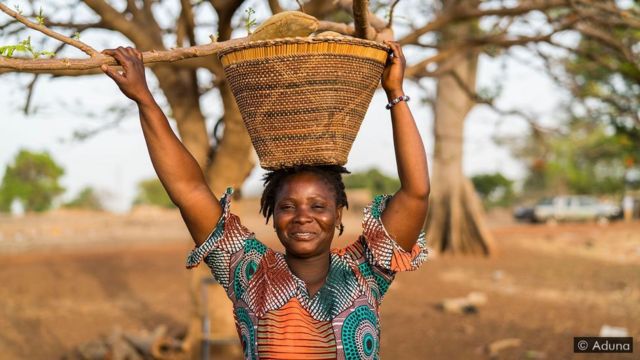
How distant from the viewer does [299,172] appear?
232cm

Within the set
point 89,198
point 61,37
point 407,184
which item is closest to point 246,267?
point 407,184

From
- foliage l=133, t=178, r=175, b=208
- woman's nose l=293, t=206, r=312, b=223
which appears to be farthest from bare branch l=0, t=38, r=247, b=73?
foliage l=133, t=178, r=175, b=208

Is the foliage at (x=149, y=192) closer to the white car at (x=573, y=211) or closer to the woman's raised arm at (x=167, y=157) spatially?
the white car at (x=573, y=211)

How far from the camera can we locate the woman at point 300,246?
2195mm

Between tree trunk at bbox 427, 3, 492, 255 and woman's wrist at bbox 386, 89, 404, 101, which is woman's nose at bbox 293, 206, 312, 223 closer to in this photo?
woman's wrist at bbox 386, 89, 404, 101

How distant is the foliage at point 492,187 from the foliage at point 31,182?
23.1 m

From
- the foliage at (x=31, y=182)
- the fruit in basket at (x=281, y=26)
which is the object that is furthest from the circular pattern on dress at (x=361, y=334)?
the foliage at (x=31, y=182)

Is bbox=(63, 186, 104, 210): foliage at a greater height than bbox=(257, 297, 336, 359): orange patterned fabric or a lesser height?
greater

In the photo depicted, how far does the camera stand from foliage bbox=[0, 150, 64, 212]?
34.6 m

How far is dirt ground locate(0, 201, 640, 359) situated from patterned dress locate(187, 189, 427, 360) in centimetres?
423

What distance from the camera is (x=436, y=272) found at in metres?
12.7

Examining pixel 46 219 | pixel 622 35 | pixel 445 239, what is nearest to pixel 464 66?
pixel 445 239

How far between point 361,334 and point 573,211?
2829 centimetres

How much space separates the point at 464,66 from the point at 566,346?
29.5ft
